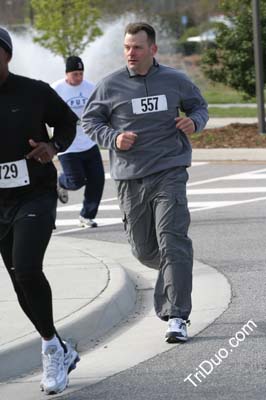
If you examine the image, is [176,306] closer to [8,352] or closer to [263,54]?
[8,352]

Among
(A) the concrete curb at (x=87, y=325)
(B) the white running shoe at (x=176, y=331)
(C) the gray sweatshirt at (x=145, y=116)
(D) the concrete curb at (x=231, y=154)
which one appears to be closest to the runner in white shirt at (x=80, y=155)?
(A) the concrete curb at (x=87, y=325)

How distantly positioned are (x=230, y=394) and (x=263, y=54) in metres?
18.0

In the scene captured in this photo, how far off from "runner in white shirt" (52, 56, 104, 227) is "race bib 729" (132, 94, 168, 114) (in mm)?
4960

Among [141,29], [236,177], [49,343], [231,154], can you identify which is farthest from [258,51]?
[49,343]

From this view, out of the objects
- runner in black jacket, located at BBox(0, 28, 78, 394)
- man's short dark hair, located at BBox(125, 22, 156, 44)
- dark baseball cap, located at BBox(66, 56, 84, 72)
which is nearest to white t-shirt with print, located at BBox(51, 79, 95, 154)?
dark baseball cap, located at BBox(66, 56, 84, 72)

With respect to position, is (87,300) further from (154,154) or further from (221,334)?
(154,154)

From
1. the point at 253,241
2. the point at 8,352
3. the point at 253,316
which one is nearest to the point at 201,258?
the point at 253,241

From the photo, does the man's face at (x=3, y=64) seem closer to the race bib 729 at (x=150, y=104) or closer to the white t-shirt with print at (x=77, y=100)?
the race bib 729 at (x=150, y=104)

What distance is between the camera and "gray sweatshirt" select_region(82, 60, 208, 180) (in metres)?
7.52

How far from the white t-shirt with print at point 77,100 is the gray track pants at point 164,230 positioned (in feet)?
15.9

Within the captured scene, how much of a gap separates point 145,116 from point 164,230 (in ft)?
2.50

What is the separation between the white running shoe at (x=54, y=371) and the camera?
6.21 m

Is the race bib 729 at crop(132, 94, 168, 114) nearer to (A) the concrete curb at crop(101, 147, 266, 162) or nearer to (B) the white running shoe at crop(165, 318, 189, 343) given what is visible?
(B) the white running shoe at crop(165, 318, 189, 343)

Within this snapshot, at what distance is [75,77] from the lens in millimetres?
12695
